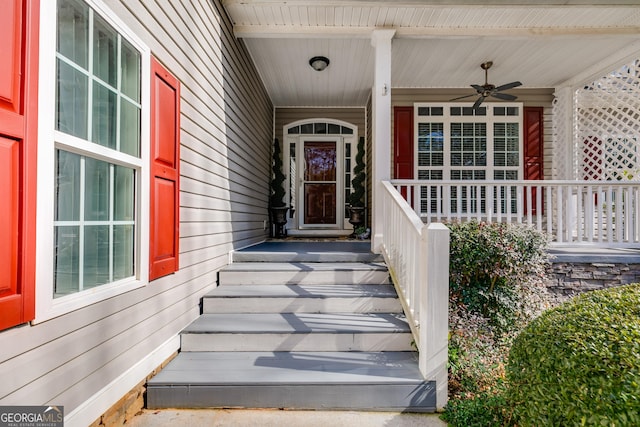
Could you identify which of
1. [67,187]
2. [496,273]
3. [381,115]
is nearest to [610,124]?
[381,115]

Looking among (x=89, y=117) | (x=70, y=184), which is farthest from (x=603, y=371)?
(x=89, y=117)

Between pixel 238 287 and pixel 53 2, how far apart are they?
2.30 metres

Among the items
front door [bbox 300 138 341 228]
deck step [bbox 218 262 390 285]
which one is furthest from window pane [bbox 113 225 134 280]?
front door [bbox 300 138 341 228]

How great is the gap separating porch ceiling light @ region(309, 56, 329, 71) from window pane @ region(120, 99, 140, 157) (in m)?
3.14

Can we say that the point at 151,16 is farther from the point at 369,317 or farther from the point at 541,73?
the point at 541,73

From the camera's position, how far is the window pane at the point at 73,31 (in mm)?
1399

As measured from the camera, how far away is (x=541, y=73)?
17.3 feet

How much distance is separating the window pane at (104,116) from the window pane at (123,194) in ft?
0.51

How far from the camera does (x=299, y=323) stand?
8.29 feet

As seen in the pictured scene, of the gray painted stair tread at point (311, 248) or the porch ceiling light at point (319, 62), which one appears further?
the porch ceiling light at point (319, 62)

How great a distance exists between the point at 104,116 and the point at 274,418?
1.84m

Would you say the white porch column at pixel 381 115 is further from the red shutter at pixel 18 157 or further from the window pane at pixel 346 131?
the red shutter at pixel 18 157

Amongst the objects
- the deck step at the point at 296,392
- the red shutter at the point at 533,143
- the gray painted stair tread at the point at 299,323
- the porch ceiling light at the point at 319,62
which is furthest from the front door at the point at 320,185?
the deck step at the point at 296,392

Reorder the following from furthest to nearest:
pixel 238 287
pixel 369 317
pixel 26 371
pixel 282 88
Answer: pixel 282 88 < pixel 238 287 < pixel 369 317 < pixel 26 371
